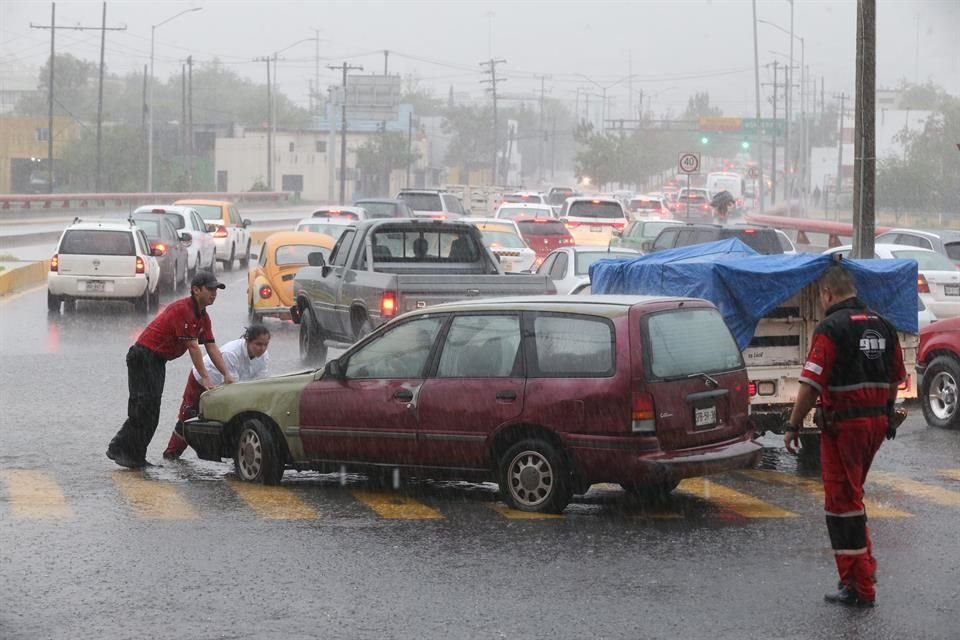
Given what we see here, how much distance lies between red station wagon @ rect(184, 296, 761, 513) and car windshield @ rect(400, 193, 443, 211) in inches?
1460

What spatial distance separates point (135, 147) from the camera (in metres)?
117

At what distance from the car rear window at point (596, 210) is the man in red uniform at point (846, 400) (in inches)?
1431

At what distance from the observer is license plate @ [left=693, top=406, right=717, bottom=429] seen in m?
11.1

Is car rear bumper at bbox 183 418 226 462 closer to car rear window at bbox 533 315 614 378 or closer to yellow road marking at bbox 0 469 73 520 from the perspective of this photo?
yellow road marking at bbox 0 469 73 520

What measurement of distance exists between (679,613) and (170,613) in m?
2.57

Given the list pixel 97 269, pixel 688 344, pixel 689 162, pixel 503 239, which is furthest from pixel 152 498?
pixel 689 162

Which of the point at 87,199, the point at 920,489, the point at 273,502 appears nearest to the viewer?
the point at 273,502

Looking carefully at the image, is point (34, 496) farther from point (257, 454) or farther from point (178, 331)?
point (178, 331)

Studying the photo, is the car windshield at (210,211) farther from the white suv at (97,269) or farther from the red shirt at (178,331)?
the red shirt at (178,331)

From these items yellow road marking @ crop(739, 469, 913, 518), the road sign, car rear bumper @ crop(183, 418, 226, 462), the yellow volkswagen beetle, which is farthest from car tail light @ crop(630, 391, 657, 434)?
the road sign

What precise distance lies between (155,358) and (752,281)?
499 centimetres

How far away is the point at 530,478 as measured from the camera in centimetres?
1124

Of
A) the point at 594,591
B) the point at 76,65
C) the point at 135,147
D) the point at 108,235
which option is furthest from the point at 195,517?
the point at 76,65

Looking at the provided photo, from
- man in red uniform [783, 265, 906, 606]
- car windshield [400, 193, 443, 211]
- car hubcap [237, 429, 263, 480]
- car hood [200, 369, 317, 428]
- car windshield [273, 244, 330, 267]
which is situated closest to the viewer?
man in red uniform [783, 265, 906, 606]
